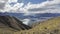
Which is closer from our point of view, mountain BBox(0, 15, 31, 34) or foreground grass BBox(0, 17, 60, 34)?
foreground grass BBox(0, 17, 60, 34)

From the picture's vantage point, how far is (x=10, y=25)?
5.24 m

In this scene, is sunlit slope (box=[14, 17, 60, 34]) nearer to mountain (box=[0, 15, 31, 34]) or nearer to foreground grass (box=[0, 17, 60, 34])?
foreground grass (box=[0, 17, 60, 34])

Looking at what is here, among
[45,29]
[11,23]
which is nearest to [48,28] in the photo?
[45,29]

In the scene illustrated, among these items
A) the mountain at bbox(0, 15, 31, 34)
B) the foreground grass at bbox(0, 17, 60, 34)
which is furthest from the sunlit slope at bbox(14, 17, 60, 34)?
the mountain at bbox(0, 15, 31, 34)

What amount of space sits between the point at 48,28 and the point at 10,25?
1252mm

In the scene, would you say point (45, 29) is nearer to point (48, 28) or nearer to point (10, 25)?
point (48, 28)

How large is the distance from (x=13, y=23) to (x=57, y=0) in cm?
153

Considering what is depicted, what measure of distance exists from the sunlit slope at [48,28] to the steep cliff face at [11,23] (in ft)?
0.96

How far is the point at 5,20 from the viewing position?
532 centimetres

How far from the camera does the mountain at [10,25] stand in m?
5.08

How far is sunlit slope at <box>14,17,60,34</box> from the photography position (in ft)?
15.1

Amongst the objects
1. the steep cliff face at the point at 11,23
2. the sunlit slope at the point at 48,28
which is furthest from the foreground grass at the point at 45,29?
the steep cliff face at the point at 11,23

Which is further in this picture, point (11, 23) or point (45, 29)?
point (11, 23)

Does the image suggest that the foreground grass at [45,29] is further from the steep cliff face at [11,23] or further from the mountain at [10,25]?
Answer: the steep cliff face at [11,23]
